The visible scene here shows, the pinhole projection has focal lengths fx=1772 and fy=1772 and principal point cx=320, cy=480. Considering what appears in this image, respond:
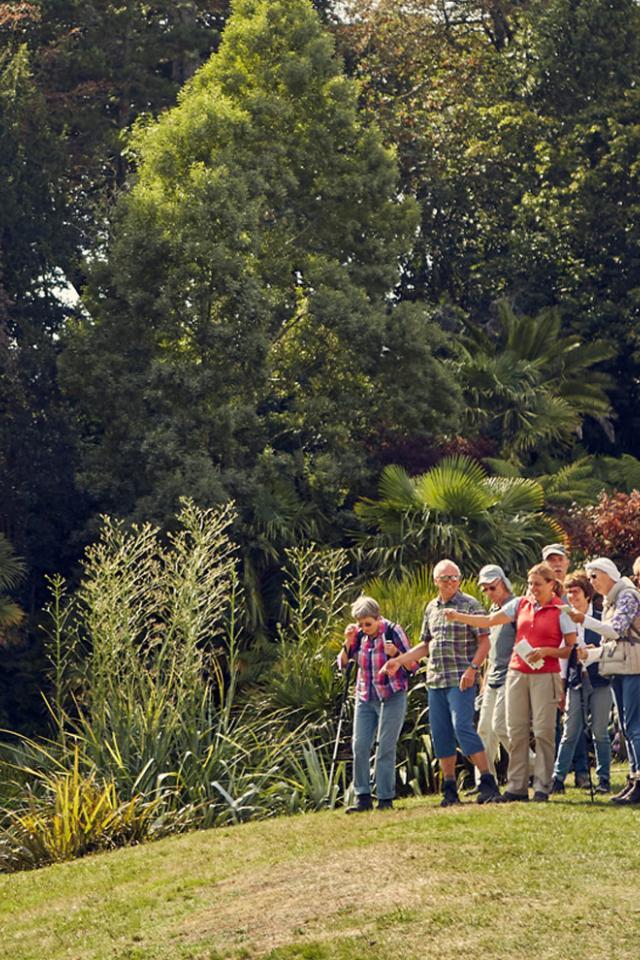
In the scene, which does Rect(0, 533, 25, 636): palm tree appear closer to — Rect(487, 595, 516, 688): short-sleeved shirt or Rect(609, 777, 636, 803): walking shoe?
Rect(487, 595, 516, 688): short-sleeved shirt

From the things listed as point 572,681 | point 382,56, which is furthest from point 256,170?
point 572,681

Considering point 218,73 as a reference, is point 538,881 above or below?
below

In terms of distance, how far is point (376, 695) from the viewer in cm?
1263

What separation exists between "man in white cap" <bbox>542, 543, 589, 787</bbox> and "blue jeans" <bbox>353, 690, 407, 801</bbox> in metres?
1.19

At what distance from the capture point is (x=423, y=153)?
3559cm

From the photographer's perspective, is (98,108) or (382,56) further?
(382,56)

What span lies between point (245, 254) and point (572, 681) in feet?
53.3

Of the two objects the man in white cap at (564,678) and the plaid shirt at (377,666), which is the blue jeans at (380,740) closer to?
the plaid shirt at (377,666)

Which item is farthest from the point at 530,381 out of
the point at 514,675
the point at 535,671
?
the point at 535,671

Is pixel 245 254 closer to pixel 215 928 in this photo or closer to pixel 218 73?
pixel 218 73

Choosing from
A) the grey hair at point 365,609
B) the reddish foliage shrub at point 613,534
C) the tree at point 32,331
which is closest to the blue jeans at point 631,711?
the grey hair at point 365,609

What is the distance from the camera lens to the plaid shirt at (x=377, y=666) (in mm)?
12523

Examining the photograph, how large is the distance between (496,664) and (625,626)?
1319 millimetres

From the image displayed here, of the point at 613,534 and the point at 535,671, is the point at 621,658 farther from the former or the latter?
the point at 613,534
